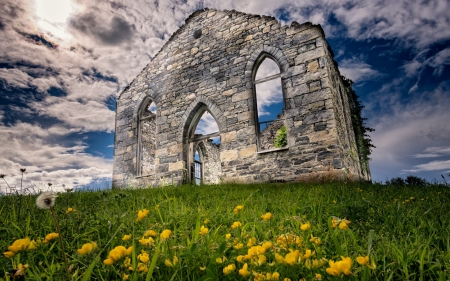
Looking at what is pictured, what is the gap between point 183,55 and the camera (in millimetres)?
10625

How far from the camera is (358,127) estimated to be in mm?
11703

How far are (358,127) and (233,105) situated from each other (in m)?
6.49

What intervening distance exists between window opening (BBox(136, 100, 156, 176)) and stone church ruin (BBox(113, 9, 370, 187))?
4cm

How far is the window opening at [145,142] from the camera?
34.8ft

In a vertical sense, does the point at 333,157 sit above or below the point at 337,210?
above

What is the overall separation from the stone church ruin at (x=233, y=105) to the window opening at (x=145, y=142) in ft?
0.14

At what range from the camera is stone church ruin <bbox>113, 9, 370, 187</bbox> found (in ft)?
24.4

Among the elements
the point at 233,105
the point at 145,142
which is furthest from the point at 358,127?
the point at 145,142

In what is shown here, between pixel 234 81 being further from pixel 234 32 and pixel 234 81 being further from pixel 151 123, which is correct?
pixel 151 123

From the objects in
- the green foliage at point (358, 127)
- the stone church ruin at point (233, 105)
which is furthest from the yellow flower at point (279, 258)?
the green foliage at point (358, 127)

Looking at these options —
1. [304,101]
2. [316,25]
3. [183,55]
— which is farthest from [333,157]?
[183,55]

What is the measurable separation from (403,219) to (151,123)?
11.0 metres

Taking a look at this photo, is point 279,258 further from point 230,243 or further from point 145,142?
point 145,142

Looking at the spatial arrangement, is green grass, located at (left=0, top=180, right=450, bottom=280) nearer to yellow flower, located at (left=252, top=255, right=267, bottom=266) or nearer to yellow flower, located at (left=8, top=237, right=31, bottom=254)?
yellow flower, located at (left=252, top=255, right=267, bottom=266)
